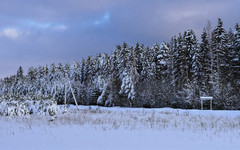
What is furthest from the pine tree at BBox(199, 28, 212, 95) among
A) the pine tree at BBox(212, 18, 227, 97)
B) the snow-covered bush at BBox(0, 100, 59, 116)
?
the snow-covered bush at BBox(0, 100, 59, 116)

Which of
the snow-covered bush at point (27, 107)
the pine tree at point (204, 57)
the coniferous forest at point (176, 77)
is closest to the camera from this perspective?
the snow-covered bush at point (27, 107)

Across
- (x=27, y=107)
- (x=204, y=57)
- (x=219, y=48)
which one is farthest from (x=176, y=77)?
(x=27, y=107)

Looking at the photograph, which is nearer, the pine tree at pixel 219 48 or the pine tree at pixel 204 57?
the pine tree at pixel 219 48

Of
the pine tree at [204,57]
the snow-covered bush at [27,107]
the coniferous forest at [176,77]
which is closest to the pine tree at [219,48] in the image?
the coniferous forest at [176,77]

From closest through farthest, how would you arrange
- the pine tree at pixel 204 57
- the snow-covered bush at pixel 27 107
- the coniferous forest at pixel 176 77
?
the snow-covered bush at pixel 27 107 < the coniferous forest at pixel 176 77 < the pine tree at pixel 204 57

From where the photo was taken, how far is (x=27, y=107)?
1650cm

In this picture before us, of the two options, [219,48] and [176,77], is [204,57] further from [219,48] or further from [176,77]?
[176,77]

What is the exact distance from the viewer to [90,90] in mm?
45156

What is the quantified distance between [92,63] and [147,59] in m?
20.8

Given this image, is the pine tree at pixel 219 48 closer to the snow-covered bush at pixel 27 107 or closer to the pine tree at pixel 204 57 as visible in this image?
the pine tree at pixel 204 57

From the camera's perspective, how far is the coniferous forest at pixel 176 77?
95.5 feet

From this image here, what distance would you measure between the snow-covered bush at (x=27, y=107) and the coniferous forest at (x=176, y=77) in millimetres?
652

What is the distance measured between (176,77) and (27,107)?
102 feet

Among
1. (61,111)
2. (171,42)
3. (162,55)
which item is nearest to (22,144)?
(61,111)
